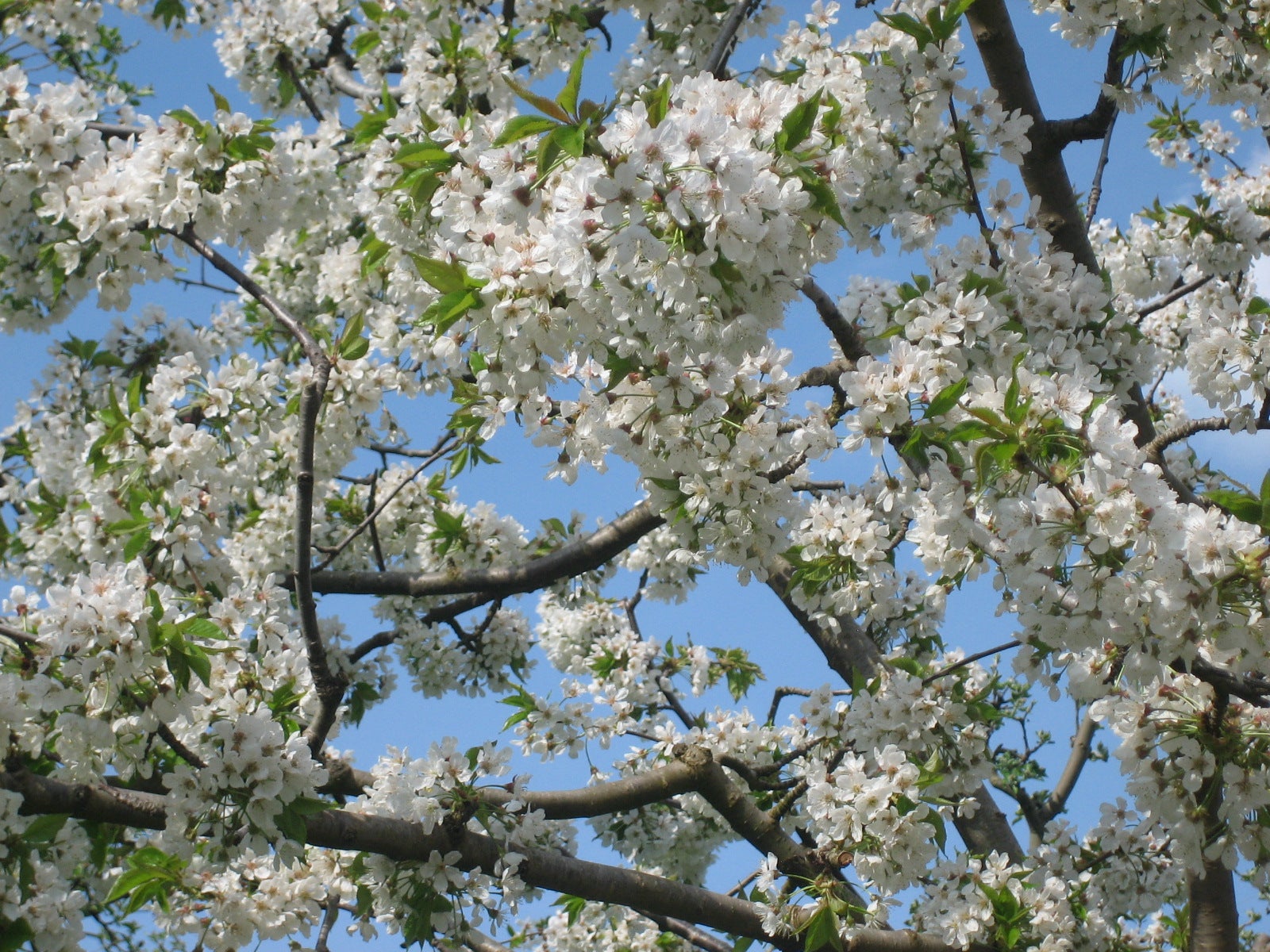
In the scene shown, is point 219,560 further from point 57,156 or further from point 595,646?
point 595,646

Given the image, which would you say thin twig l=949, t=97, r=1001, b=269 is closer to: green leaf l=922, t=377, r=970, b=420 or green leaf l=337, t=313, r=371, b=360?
green leaf l=922, t=377, r=970, b=420

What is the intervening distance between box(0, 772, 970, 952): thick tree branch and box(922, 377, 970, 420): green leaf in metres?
2.01

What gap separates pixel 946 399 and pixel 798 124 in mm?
780

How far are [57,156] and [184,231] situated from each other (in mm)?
803

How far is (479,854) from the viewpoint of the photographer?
3184mm

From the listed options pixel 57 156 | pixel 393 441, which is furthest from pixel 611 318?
pixel 393 441

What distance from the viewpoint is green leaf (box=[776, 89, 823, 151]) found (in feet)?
7.39

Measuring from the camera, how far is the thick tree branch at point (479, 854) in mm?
2650

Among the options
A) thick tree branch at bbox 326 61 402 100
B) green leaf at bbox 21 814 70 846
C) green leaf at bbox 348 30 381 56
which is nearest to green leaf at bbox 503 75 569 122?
green leaf at bbox 21 814 70 846

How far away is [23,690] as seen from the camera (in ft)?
8.55

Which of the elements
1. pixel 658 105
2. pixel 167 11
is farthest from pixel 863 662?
pixel 167 11

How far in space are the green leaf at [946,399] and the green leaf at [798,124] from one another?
73 cm

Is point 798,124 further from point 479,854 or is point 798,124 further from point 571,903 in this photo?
point 571,903

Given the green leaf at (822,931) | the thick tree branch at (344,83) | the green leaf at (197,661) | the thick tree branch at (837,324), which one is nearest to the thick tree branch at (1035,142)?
the thick tree branch at (837,324)
